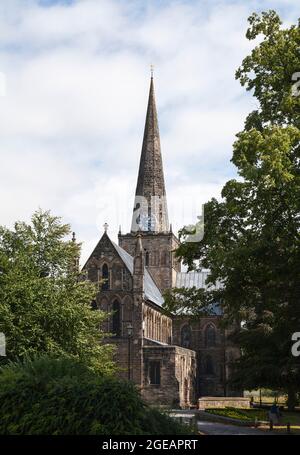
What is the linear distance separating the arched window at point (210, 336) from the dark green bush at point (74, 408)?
55346mm

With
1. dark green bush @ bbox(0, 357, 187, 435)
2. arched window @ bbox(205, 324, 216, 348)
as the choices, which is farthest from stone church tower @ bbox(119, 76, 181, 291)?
dark green bush @ bbox(0, 357, 187, 435)

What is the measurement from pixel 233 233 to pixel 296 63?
5733mm

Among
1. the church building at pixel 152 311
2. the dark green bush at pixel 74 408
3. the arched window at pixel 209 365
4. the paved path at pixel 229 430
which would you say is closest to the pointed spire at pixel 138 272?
the church building at pixel 152 311

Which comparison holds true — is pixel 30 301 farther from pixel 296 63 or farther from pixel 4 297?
pixel 296 63

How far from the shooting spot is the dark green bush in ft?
33.2

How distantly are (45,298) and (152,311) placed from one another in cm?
2912

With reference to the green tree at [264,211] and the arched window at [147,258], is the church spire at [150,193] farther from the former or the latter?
the green tree at [264,211]

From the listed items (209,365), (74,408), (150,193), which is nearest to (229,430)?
(74,408)

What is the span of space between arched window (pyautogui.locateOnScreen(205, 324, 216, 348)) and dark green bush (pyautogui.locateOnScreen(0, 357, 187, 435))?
55.3 meters

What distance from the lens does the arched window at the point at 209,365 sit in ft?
209

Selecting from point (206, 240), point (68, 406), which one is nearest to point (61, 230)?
point (206, 240)

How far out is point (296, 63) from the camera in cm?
1989

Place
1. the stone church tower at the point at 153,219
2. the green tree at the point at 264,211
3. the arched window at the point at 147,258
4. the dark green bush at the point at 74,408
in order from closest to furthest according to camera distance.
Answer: the dark green bush at the point at 74,408
the green tree at the point at 264,211
the stone church tower at the point at 153,219
the arched window at the point at 147,258

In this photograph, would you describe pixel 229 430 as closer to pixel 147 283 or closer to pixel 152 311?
pixel 152 311
